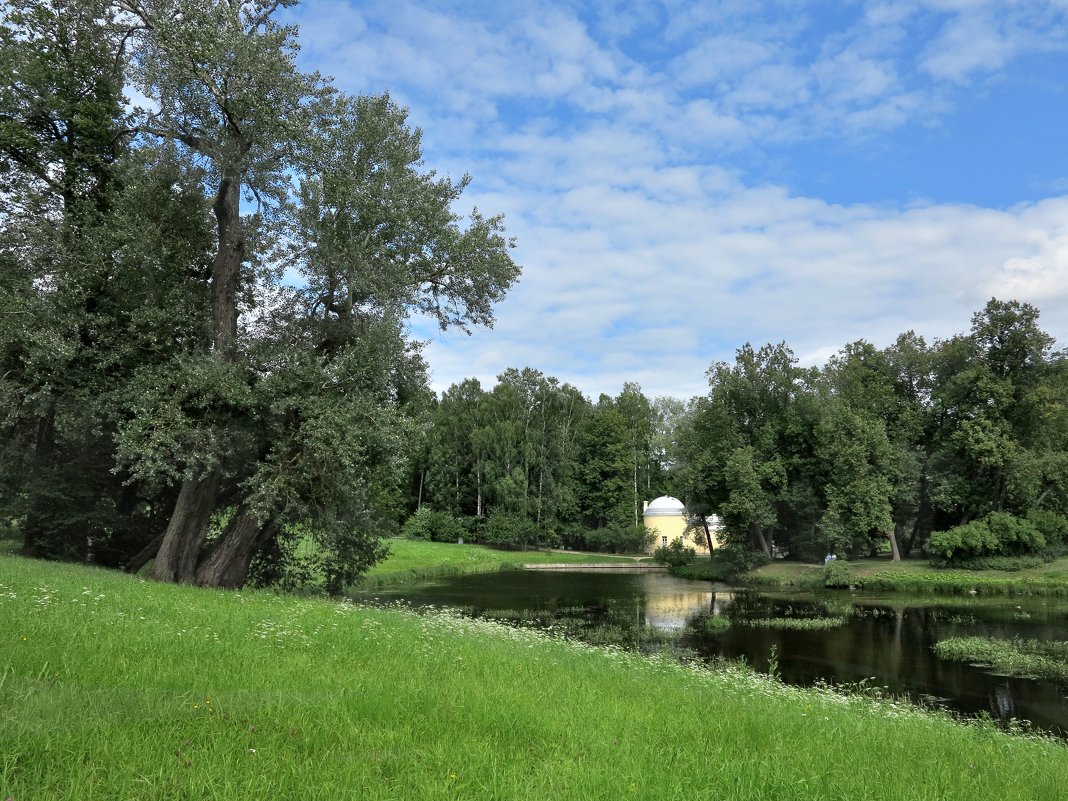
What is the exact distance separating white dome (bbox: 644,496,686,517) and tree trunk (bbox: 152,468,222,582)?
62.0 metres

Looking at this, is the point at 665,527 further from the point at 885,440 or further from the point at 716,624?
the point at 716,624

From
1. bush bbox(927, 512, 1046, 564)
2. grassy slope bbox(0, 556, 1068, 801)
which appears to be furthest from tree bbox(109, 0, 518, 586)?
bush bbox(927, 512, 1046, 564)

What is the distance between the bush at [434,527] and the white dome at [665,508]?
2174cm

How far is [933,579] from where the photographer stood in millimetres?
42625

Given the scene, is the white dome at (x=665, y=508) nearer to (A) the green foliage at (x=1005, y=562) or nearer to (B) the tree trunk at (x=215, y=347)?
(A) the green foliage at (x=1005, y=562)

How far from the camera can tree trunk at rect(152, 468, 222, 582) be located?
60.3ft

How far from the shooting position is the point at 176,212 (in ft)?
65.1

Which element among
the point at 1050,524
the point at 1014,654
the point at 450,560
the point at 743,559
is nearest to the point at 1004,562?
the point at 1050,524

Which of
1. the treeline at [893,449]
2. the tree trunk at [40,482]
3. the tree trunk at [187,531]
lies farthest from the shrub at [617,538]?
the tree trunk at [40,482]

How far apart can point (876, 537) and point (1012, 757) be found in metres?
52.3

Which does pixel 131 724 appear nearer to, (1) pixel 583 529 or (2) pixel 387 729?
(2) pixel 387 729

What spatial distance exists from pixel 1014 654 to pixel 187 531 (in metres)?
26.0

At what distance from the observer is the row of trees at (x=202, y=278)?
55.4ft

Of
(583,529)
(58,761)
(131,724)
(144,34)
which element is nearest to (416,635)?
(131,724)
